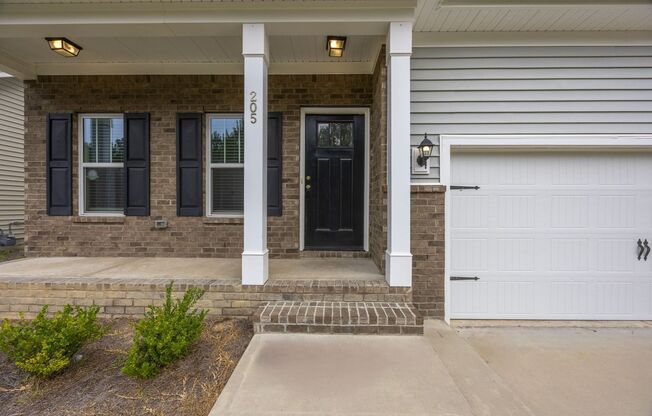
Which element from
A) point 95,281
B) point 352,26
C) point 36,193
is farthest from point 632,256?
point 36,193

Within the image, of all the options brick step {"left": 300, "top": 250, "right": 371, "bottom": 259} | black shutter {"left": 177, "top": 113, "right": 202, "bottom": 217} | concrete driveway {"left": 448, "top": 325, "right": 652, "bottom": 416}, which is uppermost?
black shutter {"left": 177, "top": 113, "right": 202, "bottom": 217}

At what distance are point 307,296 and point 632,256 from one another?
3.45 metres

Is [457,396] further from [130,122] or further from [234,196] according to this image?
[130,122]

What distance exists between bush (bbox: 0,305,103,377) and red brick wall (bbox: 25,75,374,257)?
2.01m

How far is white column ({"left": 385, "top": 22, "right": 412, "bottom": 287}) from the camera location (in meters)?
2.89

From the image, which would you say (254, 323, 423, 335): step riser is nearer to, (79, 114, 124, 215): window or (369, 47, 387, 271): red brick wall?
(369, 47, 387, 271): red brick wall

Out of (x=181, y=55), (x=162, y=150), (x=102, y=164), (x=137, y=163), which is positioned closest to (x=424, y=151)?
(x=181, y=55)

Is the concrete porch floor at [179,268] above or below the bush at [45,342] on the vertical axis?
above

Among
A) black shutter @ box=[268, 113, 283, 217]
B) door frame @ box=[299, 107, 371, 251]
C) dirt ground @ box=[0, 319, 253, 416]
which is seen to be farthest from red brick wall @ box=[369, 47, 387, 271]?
dirt ground @ box=[0, 319, 253, 416]

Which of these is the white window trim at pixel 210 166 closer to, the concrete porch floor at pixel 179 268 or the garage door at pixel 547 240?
the concrete porch floor at pixel 179 268

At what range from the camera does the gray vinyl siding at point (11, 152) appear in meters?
6.43

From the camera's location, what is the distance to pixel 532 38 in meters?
3.32

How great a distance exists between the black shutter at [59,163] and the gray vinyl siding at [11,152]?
11.2 ft

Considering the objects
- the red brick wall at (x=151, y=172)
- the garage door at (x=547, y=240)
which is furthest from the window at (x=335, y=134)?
the garage door at (x=547, y=240)
